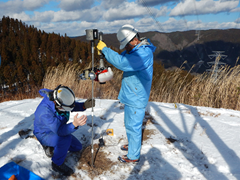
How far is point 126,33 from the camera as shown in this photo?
217 centimetres

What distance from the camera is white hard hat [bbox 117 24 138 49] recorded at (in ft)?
7.13

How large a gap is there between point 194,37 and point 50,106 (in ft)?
368

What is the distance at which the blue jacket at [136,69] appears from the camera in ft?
6.72

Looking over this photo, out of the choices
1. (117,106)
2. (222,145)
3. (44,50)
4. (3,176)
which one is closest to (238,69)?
(222,145)

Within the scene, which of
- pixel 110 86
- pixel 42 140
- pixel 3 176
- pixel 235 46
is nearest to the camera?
pixel 3 176

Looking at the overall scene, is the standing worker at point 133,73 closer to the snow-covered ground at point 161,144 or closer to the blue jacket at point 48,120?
the snow-covered ground at point 161,144

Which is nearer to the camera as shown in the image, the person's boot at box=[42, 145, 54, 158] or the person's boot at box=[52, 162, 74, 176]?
the person's boot at box=[52, 162, 74, 176]

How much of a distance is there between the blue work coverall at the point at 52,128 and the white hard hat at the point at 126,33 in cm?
115

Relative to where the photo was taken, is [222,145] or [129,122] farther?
[222,145]

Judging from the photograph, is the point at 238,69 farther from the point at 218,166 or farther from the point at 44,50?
the point at 44,50

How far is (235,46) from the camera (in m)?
84.0

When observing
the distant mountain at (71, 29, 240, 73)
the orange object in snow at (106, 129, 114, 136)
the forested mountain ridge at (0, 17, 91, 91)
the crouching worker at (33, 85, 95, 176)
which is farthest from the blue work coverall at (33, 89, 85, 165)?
the distant mountain at (71, 29, 240, 73)

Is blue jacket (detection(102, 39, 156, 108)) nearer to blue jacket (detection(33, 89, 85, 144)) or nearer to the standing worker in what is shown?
the standing worker

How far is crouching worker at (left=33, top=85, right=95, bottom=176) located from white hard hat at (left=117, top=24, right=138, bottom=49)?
914 mm
